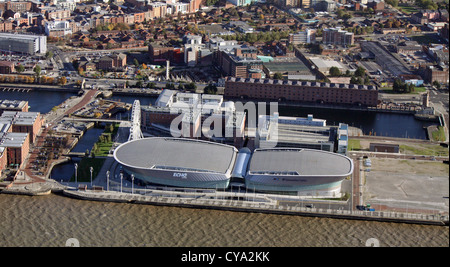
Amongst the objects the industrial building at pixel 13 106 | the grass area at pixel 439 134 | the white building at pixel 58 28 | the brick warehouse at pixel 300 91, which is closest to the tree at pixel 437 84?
the brick warehouse at pixel 300 91

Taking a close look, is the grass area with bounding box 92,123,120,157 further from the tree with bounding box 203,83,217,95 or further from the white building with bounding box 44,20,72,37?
the white building with bounding box 44,20,72,37

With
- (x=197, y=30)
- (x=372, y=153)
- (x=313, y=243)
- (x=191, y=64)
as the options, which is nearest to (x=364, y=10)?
(x=197, y=30)

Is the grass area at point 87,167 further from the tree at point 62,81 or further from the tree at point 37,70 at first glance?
the tree at point 37,70

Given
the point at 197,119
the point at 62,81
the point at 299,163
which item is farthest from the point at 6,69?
the point at 299,163

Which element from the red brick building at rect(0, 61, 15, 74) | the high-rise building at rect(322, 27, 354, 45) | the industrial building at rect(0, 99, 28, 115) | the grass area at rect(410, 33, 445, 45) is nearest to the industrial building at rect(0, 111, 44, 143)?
the industrial building at rect(0, 99, 28, 115)

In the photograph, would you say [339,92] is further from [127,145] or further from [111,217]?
[111,217]

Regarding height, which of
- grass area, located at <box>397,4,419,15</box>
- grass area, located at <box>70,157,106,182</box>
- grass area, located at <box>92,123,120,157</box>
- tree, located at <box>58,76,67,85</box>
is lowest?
grass area, located at <box>70,157,106,182</box>
